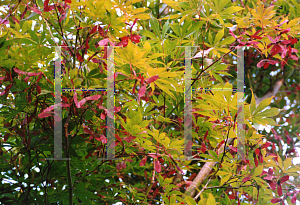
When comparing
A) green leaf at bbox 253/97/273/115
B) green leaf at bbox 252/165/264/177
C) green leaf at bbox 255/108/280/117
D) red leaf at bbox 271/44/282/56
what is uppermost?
red leaf at bbox 271/44/282/56

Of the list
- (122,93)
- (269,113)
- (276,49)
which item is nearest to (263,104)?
(269,113)

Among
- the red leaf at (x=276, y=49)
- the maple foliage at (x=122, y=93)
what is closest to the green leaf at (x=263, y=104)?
the maple foliage at (x=122, y=93)

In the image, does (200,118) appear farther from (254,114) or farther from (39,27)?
(39,27)

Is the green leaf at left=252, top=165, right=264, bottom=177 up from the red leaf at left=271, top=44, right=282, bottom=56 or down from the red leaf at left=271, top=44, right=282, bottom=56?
down

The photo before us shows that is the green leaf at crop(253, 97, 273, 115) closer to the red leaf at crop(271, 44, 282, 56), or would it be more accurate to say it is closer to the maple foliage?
the maple foliage

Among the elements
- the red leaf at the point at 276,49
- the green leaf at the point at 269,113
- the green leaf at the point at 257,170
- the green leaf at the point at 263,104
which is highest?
the red leaf at the point at 276,49

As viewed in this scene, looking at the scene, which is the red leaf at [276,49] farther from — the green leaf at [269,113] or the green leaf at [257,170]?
the green leaf at [257,170]

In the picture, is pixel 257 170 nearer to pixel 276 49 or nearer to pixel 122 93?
pixel 276 49

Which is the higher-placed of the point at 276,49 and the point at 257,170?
the point at 276,49

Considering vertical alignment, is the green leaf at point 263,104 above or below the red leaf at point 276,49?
below

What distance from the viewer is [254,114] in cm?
81

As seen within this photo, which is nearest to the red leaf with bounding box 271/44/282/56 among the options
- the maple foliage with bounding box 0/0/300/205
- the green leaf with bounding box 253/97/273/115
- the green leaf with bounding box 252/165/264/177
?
the maple foliage with bounding box 0/0/300/205

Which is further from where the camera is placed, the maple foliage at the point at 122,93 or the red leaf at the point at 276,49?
the red leaf at the point at 276,49

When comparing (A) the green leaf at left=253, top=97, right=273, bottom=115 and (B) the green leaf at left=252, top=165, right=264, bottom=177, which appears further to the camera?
(B) the green leaf at left=252, top=165, right=264, bottom=177
